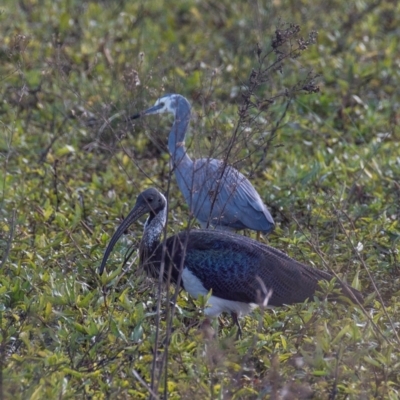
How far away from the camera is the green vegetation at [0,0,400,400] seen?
16.2 ft

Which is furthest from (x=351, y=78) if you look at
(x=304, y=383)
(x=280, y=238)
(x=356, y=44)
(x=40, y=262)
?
(x=304, y=383)

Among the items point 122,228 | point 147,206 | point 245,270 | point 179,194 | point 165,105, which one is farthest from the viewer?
point 165,105

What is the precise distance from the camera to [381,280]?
255 inches

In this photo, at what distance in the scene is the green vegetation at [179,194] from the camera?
4945 mm

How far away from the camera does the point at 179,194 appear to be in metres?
8.38

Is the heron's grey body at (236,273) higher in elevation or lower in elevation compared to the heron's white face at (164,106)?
higher

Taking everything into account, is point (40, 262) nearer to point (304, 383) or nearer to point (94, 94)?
point (304, 383)

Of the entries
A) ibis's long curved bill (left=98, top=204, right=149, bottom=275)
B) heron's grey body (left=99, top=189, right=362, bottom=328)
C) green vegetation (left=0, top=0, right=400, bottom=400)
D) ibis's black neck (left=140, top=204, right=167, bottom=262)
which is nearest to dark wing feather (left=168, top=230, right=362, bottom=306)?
heron's grey body (left=99, top=189, right=362, bottom=328)

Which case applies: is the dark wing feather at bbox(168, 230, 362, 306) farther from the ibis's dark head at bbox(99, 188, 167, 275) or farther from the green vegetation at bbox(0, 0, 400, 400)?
the ibis's dark head at bbox(99, 188, 167, 275)

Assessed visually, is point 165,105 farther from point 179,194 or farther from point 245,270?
point 245,270

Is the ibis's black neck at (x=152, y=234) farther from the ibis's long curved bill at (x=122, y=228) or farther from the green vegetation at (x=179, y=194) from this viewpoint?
the green vegetation at (x=179, y=194)

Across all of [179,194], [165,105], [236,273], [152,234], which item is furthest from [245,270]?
[165,105]

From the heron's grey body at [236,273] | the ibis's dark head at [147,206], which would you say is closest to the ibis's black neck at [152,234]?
the ibis's dark head at [147,206]

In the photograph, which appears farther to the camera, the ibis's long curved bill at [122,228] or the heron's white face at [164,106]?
the heron's white face at [164,106]
